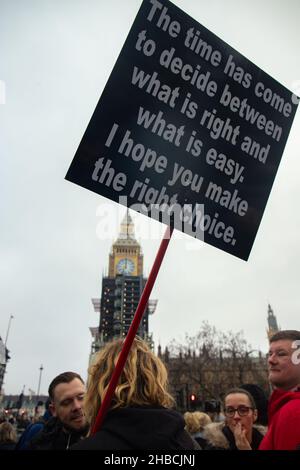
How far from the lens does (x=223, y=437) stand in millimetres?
3176

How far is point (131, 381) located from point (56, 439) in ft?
5.57

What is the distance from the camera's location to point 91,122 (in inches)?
78.4

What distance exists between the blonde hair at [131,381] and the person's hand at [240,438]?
1.39 metres

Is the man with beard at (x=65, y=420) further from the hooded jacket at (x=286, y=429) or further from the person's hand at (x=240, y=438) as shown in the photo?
the hooded jacket at (x=286, y=429)

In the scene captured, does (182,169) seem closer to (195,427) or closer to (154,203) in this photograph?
(154,203)

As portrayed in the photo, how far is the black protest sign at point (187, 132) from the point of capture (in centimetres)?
204

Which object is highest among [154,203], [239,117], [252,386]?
[239,117]

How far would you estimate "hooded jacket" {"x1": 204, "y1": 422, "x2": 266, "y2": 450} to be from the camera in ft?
10.3

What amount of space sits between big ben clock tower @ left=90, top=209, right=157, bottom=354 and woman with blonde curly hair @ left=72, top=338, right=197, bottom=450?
84527 millimetres

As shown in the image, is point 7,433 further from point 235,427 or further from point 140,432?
point 140,432
